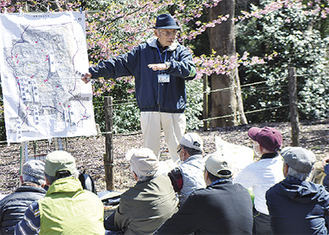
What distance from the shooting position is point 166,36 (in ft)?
13.1

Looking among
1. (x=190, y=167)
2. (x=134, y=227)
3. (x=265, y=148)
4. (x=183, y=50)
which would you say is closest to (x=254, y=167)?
(x=265, y=148)

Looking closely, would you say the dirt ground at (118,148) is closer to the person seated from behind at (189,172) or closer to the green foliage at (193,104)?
the green foliage at (193,104)

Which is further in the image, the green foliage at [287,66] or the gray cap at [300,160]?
the green foliage at [287,66]

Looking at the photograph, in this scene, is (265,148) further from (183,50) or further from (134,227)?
(183,50)

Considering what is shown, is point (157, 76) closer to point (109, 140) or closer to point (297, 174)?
point (109, 140)

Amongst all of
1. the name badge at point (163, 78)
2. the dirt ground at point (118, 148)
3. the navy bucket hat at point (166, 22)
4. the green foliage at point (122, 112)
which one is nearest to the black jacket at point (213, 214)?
the name badge at point (163, 78)

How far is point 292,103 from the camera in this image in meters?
6.10

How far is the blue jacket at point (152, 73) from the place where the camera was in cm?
403

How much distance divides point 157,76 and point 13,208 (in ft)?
6.58

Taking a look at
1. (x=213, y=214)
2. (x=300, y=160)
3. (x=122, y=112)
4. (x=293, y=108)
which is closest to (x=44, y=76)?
(x=213, y=214)

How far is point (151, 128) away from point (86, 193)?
183cm

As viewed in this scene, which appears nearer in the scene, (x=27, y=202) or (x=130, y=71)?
(x=27, y=202)

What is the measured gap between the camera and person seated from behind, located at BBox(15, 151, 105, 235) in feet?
7.27

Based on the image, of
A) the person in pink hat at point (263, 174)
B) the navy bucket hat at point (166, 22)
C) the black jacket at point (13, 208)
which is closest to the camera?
the black jacket at point (13, 208)
